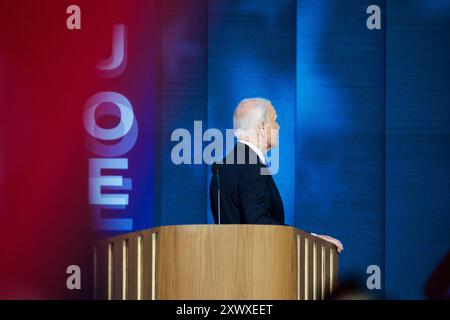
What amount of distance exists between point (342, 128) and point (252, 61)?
63 centimetres

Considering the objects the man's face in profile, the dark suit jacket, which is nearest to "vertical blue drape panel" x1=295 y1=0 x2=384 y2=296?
the man's face in profile

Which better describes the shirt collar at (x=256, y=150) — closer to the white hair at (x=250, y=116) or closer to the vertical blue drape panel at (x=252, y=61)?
the white hair at (x=250, y=116)

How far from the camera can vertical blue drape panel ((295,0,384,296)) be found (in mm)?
6168

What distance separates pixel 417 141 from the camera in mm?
6184

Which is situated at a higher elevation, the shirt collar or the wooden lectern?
the shirt collar

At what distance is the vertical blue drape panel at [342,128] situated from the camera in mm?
6168

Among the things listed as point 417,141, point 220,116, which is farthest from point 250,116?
point 417,141

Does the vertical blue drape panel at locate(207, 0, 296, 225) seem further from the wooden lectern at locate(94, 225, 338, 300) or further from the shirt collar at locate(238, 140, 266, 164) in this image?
the wooden lectern at locate(94, 225, 338, 300)

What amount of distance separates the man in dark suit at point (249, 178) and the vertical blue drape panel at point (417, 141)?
204 centimetres

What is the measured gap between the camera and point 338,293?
4117 mm

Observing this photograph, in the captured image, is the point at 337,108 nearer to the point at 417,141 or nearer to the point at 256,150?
the point at 417,141

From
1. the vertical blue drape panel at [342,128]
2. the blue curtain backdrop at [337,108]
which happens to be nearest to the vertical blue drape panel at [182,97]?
the blue curtain backdrop at [337,108]
